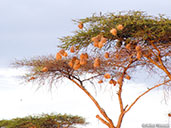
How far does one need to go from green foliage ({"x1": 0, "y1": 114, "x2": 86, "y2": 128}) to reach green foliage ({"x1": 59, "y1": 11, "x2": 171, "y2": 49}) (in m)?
5.78

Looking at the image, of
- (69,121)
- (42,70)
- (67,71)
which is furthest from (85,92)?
(69,121)

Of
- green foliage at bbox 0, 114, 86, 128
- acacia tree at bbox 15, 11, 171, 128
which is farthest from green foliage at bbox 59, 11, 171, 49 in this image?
green foliage at bbox 0, 114, 86, 128

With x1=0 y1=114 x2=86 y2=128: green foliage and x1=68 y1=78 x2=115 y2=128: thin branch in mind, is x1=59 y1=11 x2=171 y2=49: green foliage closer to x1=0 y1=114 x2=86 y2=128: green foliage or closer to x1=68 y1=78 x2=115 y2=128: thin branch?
x1=68 y1=78 x2=115 y2=128: thin branch

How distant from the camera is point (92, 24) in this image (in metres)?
8.98

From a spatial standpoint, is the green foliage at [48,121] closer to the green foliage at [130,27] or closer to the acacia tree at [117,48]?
the acacia tree at [117,48]

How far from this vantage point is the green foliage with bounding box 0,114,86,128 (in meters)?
13.8

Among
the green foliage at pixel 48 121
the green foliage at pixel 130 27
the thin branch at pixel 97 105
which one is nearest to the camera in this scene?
the green foliage at pixel 130 27

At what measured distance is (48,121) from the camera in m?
13.9

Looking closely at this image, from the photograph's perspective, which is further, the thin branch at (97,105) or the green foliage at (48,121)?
the green foliage at (48,121)

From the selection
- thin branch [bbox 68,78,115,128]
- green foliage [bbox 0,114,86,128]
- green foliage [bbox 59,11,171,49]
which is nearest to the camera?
green foliage [bbox 59,11,171,49]

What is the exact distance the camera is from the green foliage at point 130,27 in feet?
28.4

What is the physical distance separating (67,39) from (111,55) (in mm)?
1687

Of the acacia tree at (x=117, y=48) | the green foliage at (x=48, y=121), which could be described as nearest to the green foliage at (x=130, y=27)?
the acacia tree at (x=117, y=48)

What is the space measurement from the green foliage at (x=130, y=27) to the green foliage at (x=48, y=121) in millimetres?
5783
